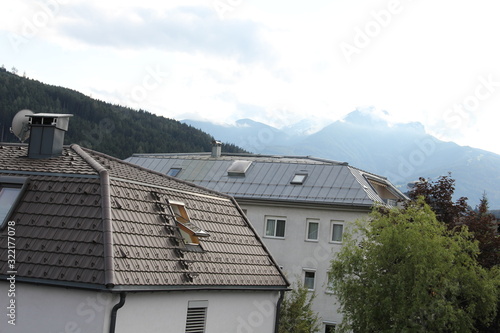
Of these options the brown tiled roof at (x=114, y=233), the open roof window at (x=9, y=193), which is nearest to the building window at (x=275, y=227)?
the brown tiled roof at (x=114, y=233)

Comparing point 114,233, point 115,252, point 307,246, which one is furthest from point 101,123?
point 115,252

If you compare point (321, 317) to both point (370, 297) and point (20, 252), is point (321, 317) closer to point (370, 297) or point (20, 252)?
point (370, 297)

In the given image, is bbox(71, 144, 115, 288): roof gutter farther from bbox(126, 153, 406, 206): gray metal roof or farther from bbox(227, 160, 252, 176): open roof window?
bbox(227, 160, 252, 176): open roof window

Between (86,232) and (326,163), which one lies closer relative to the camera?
(86,232)

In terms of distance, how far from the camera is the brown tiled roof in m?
15.4

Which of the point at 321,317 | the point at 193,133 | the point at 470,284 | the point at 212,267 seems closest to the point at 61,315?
the point at 212,267

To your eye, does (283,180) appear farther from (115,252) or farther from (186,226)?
(115,252)

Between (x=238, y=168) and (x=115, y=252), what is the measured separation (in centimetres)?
3359

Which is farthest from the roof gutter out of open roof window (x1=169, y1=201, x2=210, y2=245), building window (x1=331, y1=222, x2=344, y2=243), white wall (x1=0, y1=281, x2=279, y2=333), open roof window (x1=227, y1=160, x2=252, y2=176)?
open roof window (x1=227, y1=160, x2=252, y2=176)

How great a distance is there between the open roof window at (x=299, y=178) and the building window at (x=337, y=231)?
4.18 metres

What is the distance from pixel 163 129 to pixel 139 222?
11764 centimetres

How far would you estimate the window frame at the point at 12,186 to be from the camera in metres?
16.7

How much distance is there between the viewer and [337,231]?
142 ft

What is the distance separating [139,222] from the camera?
687 inches
